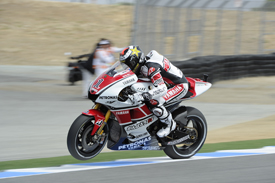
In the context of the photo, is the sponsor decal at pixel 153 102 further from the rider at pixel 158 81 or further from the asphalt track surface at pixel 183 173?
the asphalt track surface at pixel 183 173

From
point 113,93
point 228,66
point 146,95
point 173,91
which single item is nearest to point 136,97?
point 146,95

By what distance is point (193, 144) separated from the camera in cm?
612

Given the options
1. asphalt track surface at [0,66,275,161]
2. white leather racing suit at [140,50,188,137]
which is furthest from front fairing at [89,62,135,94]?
asphalt track surface at [0,66,275,161]

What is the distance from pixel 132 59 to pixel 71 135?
1182 mm

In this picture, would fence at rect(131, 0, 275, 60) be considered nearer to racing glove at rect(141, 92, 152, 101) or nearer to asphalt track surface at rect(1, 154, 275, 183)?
racing glove at rect(141, 92, 152, 101)

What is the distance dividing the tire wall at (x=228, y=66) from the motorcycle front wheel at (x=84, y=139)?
7899mm

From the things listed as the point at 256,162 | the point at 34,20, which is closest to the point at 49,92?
the point at 256,162

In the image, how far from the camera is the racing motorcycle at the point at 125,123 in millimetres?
5234

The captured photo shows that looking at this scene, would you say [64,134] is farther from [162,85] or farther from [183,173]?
[183,173]

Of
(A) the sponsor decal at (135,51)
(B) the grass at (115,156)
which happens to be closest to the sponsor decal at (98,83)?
(A) the sponsor decal at (135,51)

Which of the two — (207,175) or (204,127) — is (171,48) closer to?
(204,127)

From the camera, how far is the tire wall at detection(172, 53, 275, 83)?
1342 centimetres

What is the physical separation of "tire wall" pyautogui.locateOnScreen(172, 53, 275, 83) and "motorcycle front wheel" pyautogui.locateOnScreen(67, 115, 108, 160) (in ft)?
25.9

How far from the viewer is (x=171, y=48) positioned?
1530cm
